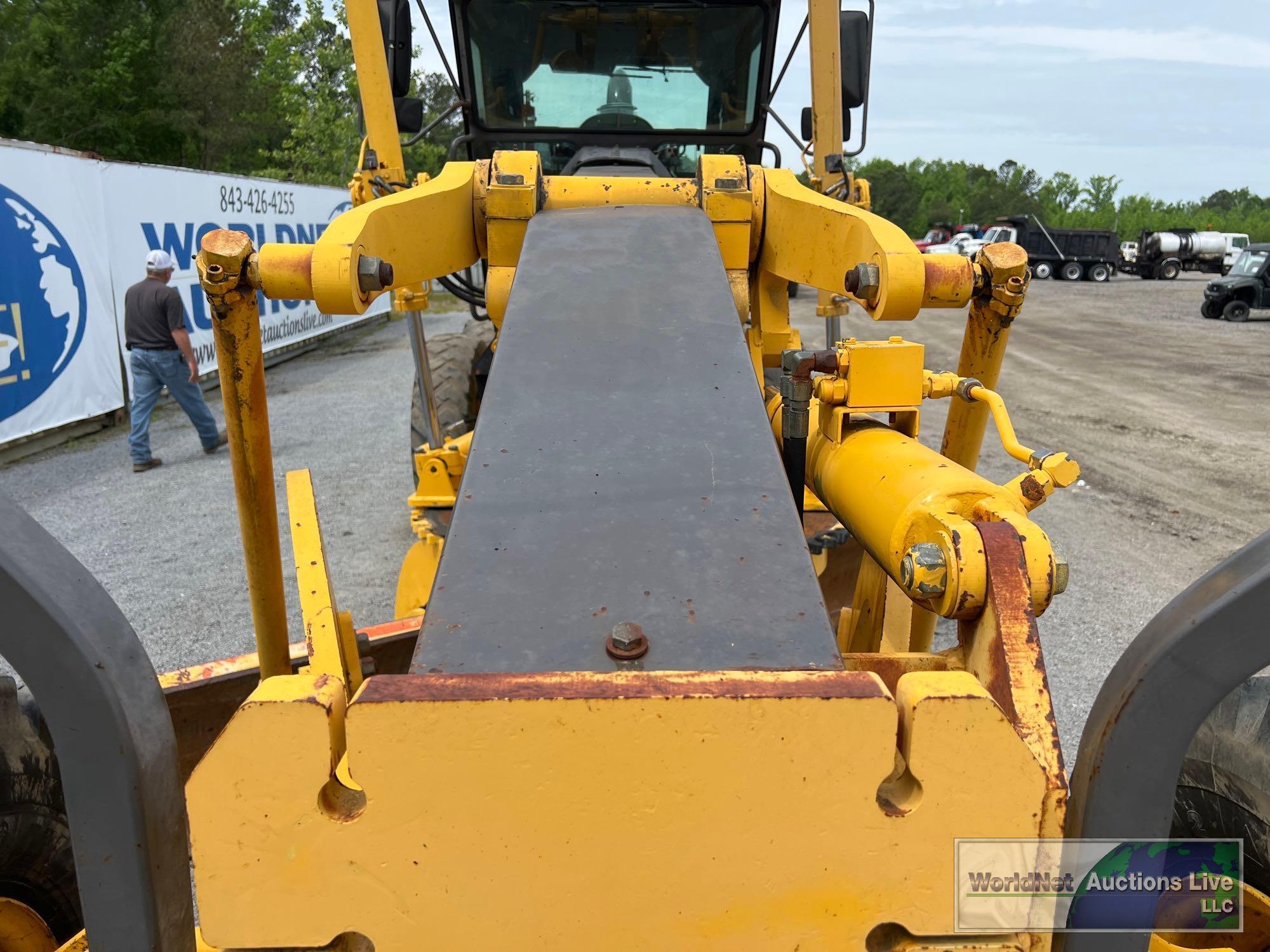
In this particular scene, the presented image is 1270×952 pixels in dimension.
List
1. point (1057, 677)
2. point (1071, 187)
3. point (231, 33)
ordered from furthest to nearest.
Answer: point (1071, 187)
point (231, 33)
point (1057, 677)

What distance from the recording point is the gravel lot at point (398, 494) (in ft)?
15.3

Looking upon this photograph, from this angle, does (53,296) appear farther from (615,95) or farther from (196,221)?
(615,95)

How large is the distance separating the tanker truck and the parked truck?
1835 millimetres

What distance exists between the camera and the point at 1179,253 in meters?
33.4

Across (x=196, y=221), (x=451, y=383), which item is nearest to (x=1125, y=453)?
(x=451, y=383)

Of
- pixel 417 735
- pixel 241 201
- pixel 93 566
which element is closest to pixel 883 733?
pixel 417 735

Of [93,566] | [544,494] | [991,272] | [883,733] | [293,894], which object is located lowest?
[93,566]

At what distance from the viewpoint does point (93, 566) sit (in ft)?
17.4

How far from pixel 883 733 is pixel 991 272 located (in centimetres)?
150

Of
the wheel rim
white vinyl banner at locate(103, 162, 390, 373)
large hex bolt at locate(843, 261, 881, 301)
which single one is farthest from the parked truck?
the wheel rim

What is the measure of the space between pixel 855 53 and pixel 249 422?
306 cm

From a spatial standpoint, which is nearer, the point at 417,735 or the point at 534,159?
the point at 417,735

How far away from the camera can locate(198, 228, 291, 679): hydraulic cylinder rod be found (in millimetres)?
1961

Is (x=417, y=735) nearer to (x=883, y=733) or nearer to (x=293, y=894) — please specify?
(x=293, y=894)
